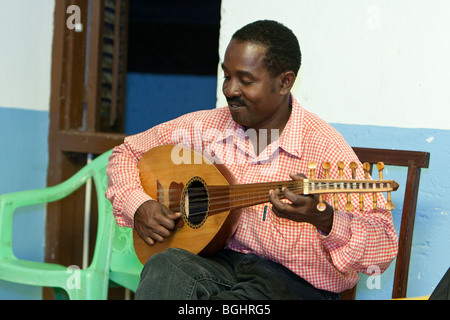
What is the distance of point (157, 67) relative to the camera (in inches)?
191

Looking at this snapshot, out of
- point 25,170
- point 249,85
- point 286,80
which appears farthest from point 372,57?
point 25,170

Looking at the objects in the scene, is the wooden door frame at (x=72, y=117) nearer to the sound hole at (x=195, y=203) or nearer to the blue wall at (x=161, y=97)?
the sound hole at (x=195, y=203)

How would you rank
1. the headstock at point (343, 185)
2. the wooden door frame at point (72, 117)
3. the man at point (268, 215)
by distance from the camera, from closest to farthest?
the headstock at point (343, 185)
the man at point (268, 215)
the wooden door frame at point (72, 117)

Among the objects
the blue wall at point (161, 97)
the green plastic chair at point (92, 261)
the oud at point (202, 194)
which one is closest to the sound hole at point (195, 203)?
the oud at point (202, 194)

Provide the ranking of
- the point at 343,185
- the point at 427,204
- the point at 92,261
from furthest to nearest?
1. the point at 92,261
2. the point at 427,204
3. the point at 343,185

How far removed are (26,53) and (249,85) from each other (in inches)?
62.5

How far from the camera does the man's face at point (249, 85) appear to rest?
1.93 m

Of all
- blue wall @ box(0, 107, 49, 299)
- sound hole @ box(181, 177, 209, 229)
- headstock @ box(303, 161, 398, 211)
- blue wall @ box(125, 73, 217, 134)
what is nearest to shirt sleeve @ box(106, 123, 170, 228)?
sound hole @ box(181, 177, 209, 229)

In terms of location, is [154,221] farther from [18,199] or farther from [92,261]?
[18,199]

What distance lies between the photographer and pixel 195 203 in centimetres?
201

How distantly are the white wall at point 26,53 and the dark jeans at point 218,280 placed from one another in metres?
1.59

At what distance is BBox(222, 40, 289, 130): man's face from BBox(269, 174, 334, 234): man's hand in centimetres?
43

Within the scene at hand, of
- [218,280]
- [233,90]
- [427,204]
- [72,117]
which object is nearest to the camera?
[218,280]

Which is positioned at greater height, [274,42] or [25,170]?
[274,42]
